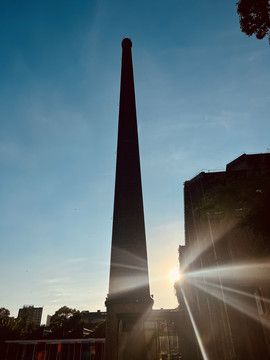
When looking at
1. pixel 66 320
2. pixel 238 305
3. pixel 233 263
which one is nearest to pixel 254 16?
pixel 233 263

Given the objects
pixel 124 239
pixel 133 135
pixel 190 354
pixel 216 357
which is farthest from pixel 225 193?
pixel 190 354

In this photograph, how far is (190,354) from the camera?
1532cm

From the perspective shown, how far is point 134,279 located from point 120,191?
13.3 ft

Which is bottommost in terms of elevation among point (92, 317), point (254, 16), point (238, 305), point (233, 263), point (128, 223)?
point (92, 317)

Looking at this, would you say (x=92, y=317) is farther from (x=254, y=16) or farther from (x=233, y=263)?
(x=254, y=16)

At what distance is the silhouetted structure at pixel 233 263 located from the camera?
807 cm

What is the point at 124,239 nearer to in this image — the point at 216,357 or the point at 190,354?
the point at 216,357

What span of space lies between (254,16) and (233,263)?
10.7m

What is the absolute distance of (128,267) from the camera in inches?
358

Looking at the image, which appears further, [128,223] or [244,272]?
[244,272]

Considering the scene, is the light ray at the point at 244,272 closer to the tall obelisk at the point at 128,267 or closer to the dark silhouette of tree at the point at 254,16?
the tall obelisk at the point at 128,267

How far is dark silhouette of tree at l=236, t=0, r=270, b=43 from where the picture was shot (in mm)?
6750

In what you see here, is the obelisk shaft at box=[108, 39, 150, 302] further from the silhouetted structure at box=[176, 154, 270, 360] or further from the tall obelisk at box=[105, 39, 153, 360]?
the silhouetted structure at box=[176, 154, 270, 360]

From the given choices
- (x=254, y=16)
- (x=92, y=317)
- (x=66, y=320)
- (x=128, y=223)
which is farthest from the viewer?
(x=92, y=317)
